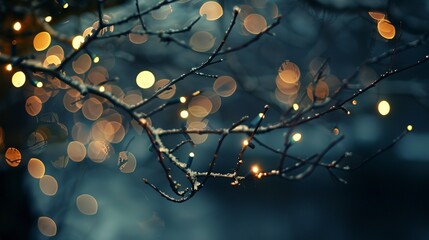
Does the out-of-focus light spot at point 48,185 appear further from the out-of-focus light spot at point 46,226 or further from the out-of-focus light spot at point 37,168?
the out-of-focus light spot at point 46,226

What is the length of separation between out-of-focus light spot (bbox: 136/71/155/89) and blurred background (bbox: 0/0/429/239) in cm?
18

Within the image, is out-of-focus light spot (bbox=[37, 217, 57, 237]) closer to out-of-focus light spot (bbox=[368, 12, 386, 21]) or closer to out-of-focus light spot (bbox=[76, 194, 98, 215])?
out-of-focus light spot (bbox=[76, 194, 98, 215])

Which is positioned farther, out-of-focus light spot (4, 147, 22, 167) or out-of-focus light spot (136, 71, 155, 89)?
out-of-focus light spot (136, 71, 155, 89)

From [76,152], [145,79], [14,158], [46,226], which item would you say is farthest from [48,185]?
[14,158]

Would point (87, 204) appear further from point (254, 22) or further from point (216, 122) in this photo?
point (216, 122)

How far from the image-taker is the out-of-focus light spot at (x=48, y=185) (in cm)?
934

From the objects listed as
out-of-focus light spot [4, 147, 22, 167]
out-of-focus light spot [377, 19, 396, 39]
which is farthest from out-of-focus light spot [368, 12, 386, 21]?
out-of-focus light spot [4, 147, 22, 167]

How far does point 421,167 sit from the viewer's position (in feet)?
50.7

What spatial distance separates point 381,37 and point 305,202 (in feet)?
28.8

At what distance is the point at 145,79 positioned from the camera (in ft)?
28.7

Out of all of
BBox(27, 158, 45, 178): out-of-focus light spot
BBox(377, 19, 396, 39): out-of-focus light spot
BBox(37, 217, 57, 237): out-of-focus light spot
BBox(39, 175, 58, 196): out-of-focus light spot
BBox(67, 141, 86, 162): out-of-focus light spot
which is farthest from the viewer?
BBox(67, 141, 86, 162): out-of-focus light spot

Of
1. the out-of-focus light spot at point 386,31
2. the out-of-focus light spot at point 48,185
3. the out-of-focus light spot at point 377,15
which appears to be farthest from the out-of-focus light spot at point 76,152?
the out-of-focus light spot at point 377,15

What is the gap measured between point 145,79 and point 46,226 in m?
2.58

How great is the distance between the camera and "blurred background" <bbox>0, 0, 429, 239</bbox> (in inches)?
224
